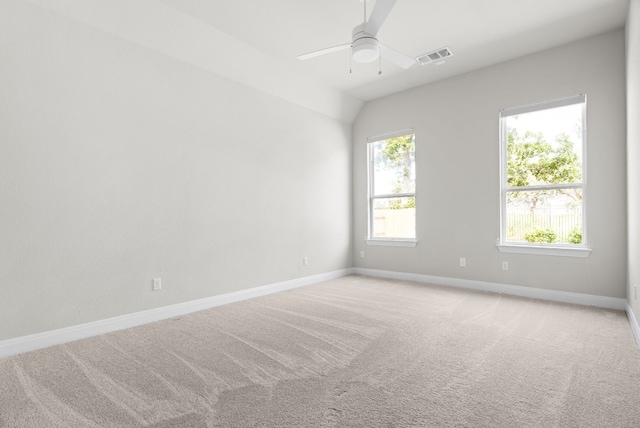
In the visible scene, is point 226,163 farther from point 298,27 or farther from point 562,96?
point 562,96

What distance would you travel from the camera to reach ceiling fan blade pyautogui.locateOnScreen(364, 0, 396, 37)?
2.23m

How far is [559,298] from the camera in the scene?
3902 mm

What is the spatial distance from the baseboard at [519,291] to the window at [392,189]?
0.54 m

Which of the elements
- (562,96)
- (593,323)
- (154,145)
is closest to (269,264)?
(154,145)

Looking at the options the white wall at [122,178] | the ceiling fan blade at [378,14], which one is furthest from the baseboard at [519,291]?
the ceiling fan blade at [378,14]

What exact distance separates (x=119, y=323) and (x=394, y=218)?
4059 mm

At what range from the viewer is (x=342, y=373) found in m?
2.12

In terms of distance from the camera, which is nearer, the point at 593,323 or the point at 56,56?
the point at 56,56

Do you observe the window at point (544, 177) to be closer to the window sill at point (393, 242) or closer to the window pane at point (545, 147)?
the window pane at point (545, 147)

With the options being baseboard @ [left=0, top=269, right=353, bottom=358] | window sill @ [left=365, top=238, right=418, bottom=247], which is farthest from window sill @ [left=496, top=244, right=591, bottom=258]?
baseboard @ [left=0, top=269, right=353, bottom=358]

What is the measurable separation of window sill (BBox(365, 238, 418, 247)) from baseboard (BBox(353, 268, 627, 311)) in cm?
45

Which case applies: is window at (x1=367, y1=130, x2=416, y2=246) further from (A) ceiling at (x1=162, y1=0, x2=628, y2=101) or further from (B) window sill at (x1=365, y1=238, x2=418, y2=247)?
(A) ceiling at (x1=162, y1=0, x2=628, y2=101)

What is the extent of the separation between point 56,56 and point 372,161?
4387 millimetres

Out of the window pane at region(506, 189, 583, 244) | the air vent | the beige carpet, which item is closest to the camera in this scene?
the beige carpet
